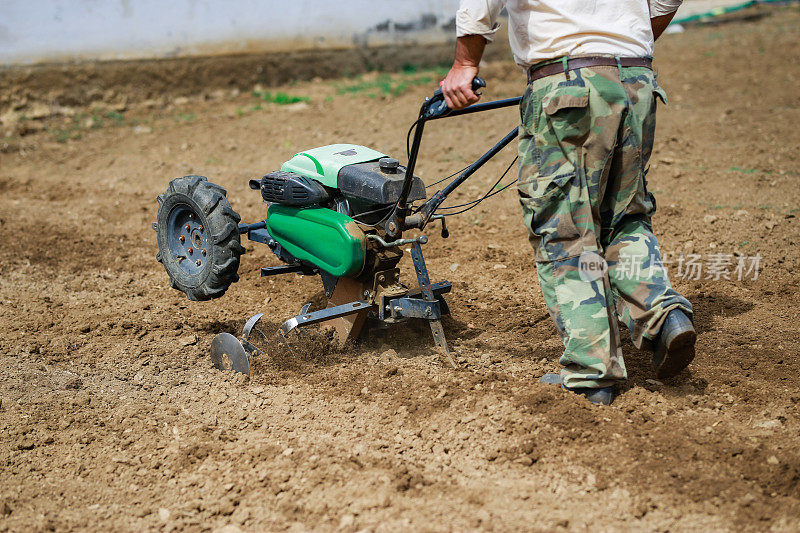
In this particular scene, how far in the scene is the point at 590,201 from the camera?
317 cm

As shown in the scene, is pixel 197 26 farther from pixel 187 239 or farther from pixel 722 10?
pixel 722 10

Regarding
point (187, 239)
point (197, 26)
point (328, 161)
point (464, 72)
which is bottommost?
point (187, 239)

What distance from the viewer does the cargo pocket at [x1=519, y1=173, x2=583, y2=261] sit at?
3.11 m

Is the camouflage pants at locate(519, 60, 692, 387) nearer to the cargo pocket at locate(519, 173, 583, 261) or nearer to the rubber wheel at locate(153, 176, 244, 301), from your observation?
the cargo pocket at locate(519, 173, 583, 261)

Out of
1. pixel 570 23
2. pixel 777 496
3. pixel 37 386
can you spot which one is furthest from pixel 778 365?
pixel 37 386

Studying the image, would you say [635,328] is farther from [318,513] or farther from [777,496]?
[318,513]

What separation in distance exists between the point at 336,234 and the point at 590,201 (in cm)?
120

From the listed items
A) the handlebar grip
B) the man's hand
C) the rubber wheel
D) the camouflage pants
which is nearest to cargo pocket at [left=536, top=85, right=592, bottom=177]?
the camouflage pants

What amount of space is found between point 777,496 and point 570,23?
6.20 feet

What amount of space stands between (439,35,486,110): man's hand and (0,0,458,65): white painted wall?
7283mm

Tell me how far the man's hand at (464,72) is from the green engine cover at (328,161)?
0.84 m

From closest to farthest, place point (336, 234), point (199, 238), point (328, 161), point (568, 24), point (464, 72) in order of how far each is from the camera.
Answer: point (568, 24), point (464, 72), point (336, 234), point (328, 161), point (199, 238)

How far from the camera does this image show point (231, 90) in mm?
9844

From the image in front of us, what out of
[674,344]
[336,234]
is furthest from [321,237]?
[674,344]
